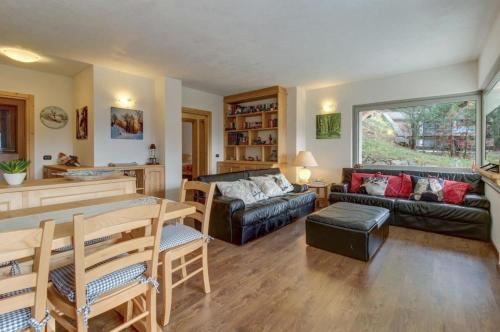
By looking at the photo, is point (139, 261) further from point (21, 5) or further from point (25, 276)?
point (21, 5)

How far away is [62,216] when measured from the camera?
1505 millimetres

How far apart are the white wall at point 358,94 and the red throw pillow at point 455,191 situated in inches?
58.9

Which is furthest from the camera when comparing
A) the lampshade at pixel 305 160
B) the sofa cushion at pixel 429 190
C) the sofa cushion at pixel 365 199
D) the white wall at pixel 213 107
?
the white wall at pixel 213 107

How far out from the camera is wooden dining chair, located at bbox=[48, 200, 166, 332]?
1.11 meters

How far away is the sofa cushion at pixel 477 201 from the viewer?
323cm

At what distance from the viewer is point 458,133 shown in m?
4.17

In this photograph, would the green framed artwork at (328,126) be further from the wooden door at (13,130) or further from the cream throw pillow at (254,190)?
the wooden door at (13,130)

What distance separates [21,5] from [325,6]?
2822 mm

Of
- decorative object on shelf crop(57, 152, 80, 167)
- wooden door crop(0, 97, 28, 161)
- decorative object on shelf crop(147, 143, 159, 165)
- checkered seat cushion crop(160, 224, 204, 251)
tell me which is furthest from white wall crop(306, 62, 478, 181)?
wooden door crop(0, 97, 28, 161)

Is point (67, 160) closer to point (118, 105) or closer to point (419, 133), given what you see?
point (118, 105)

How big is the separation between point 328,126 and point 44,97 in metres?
5.22

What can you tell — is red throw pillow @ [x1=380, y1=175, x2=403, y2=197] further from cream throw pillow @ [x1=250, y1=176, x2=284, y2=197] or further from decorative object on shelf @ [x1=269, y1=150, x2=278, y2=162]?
decorative object on shelf @ [x1=269, y1=150, x2=278, y2=162]

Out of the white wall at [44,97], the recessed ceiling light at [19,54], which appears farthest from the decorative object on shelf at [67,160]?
the recessed ceiling light at [19,54]

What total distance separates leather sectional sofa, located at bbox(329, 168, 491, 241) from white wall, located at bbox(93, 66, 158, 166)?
3.76 m
